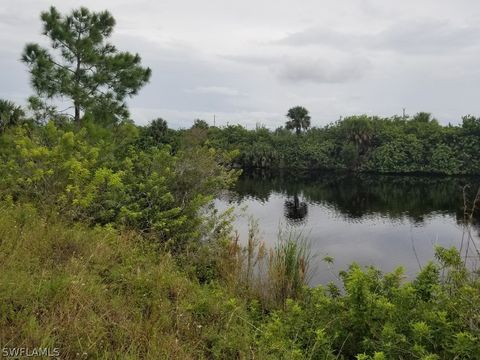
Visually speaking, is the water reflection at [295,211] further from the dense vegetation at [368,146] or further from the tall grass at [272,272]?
the dense vegetation at [368,146]

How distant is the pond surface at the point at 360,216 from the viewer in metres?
15.2

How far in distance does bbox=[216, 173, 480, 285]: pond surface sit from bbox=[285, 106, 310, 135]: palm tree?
1477 cm

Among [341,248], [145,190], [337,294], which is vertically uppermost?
[145,190]

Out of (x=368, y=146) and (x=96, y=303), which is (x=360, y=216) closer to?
(x=96, y=303)

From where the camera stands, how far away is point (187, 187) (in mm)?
9812

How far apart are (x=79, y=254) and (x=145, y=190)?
3707mm

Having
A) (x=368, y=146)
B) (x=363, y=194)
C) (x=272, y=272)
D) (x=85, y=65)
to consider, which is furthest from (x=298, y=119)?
(x=272, y=272)

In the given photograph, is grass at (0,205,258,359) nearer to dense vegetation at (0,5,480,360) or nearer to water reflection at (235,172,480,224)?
dense vegetation at (0,5,480,360)

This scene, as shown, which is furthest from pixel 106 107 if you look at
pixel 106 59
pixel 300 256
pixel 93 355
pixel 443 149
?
pixel 443 149

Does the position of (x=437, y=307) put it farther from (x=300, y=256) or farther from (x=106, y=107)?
(x=106, y=107)

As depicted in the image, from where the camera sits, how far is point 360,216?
2494 centimetres

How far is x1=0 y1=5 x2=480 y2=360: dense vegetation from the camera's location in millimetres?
3504

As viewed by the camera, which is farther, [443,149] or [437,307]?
[443,149]

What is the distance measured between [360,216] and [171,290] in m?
21.4
